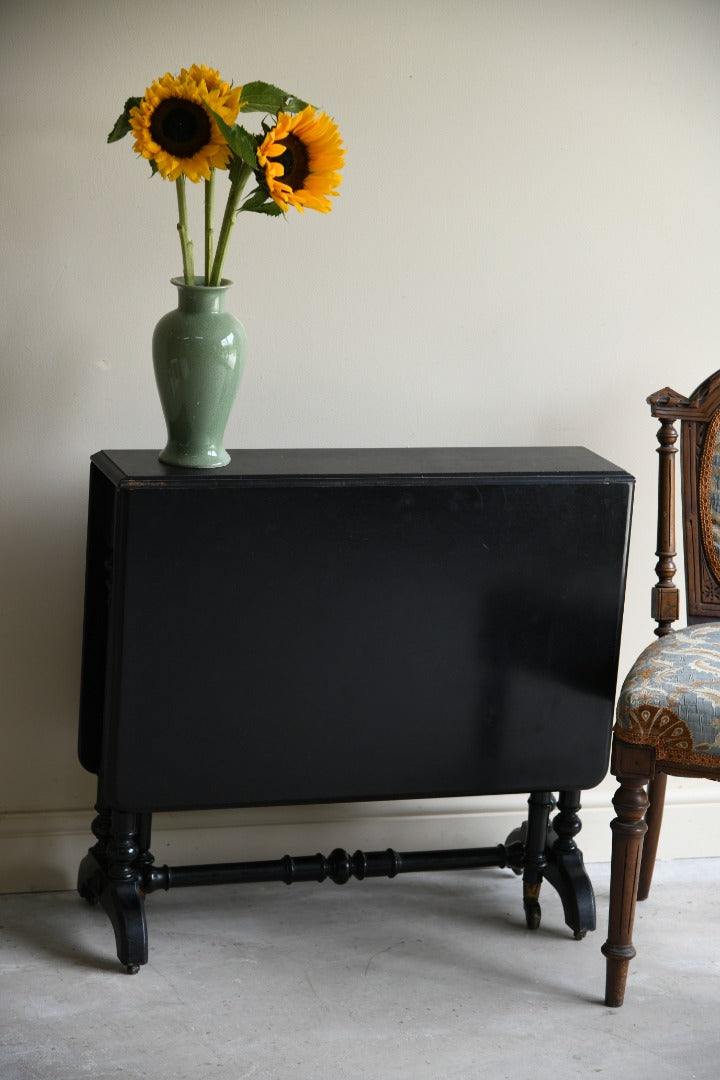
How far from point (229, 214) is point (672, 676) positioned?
3.20ft

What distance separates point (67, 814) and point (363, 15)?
151 cm

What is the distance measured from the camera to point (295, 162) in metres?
1.84

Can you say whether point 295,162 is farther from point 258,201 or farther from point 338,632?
point 338,632

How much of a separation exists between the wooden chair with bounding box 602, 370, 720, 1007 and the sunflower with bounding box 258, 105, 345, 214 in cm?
71

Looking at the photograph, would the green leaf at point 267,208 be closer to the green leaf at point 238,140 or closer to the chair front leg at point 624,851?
the green leaf at point 238,140

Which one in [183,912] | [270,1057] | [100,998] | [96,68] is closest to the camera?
[270,1057]

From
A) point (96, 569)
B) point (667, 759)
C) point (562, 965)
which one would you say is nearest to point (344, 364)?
point (96, 569)

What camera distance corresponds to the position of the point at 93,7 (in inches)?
81.4

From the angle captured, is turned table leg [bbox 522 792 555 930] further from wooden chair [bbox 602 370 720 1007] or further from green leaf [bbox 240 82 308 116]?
green leaf [bbox 240 82 308 116]

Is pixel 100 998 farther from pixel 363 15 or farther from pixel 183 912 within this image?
pixel 363 15

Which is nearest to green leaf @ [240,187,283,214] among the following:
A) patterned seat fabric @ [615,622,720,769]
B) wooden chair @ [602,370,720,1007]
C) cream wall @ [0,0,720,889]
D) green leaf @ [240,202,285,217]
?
green leaf @ [240,202,285,217]

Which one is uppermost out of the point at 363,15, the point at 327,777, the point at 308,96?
the point at 363,15

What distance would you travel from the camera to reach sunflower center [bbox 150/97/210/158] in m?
1.78

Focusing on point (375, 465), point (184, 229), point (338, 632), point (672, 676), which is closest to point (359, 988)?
point (338, 632)
